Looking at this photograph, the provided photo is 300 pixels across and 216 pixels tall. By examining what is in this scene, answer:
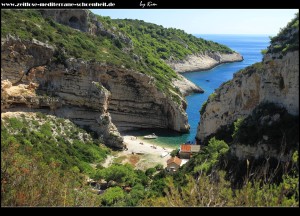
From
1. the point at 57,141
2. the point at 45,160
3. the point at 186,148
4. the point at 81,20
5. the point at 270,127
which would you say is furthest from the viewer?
the point at 81,20

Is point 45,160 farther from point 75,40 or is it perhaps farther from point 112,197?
point 75,40

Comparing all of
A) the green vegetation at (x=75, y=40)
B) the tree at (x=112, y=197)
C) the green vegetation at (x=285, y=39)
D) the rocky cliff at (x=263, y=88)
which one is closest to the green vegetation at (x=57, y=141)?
the tree at (x=112, y=197)

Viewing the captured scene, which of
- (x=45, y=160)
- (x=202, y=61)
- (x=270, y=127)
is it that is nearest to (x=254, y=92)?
(x=270, y=127)

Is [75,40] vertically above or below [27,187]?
above

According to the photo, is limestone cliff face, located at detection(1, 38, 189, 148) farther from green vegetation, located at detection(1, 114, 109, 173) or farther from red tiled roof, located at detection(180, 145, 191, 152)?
red tiled roof, located at detection(180, 145, 191, 152)

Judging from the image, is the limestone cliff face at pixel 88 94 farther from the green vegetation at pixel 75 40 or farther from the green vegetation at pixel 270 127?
the green vegetation at pixel 270 127
